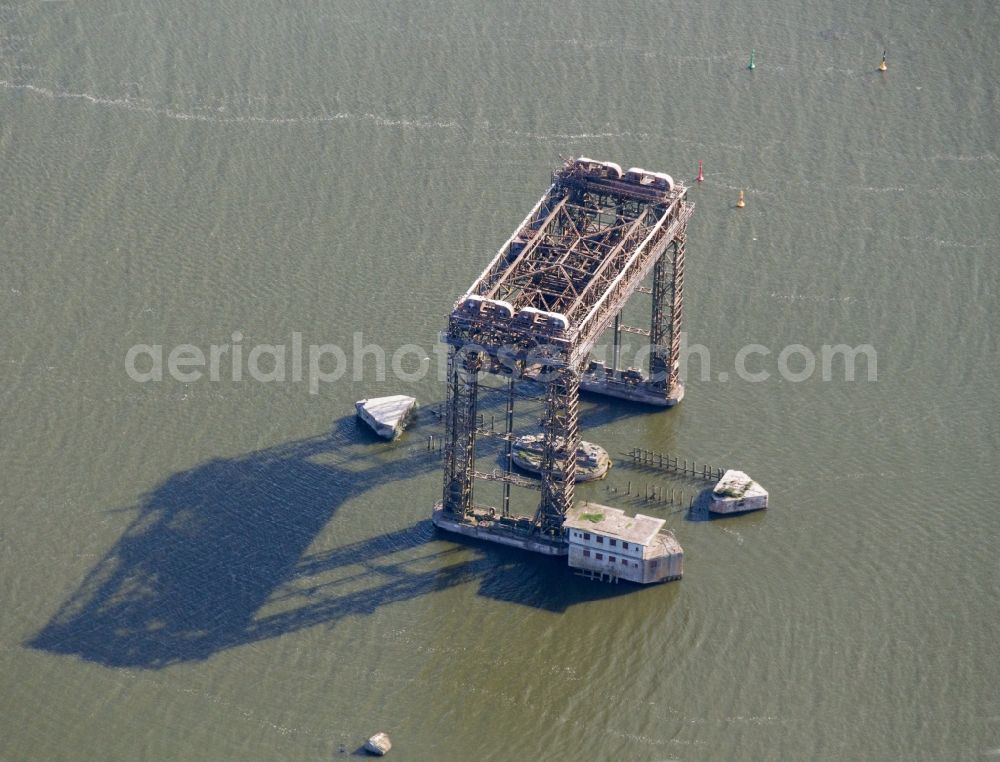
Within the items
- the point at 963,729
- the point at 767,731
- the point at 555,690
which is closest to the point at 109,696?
the point at 555,690

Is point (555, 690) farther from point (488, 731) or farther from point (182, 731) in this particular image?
point (182, 731)

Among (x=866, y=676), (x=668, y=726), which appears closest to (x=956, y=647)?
(x=866, y=676)

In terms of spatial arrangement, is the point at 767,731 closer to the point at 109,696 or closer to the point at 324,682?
the point at 324,682

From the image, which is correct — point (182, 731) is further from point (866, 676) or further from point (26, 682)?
point (866, 676)

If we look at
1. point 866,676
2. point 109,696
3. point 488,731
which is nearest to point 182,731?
point 109,696

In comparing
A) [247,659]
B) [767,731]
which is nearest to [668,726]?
[767,731]

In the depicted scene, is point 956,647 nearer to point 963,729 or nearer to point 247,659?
point 963,729
